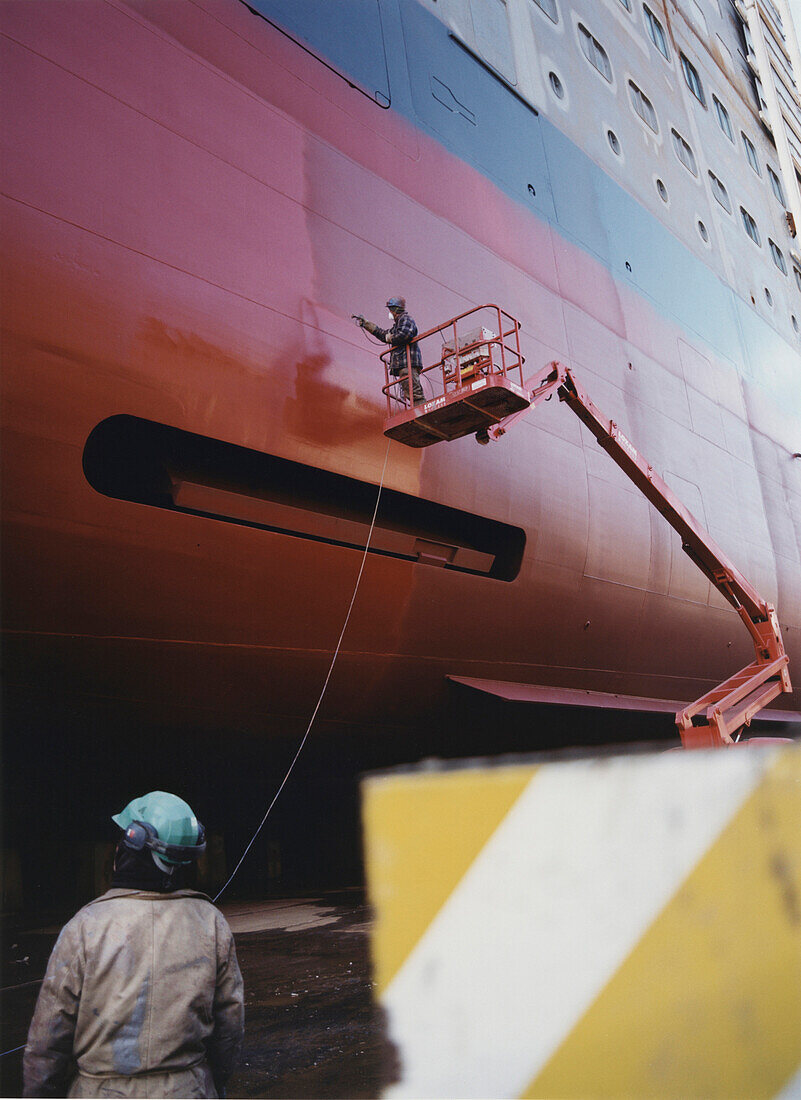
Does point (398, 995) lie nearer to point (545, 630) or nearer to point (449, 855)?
point (449, 855)

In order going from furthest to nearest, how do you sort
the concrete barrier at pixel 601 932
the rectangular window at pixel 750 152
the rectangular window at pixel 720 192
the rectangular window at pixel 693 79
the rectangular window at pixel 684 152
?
the rectangular window at pixel 750 152 < the rectangular window at pixel 693 79 < the rectangular window at pixel 720 192 < the rectangular window at pixel 684 152 < the concrete barrier at pixel 601 932

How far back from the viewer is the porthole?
998 cm

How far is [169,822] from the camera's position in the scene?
2031mm

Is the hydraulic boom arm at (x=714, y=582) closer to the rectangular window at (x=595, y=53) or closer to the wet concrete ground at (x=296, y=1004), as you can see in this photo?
Answer: the wet concrete ground at (x=296, y=1004)

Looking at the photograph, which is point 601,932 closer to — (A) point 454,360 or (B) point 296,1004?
(B) point 296,1004

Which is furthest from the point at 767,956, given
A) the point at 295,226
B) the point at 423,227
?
the point at 423,227

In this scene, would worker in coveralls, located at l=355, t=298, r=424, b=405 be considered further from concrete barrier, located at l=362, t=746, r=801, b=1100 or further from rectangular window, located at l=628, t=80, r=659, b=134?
Result: rectangular window, located at l=628, t=80, r=659, b=134

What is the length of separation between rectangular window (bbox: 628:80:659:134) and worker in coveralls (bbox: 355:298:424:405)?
336 inches

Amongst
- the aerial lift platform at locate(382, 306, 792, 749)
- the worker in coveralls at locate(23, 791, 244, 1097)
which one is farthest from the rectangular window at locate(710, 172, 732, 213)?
the worker in coveralls at locate(23, 791, 244, 1097)

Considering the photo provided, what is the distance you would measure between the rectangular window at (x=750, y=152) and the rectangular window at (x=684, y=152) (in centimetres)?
462

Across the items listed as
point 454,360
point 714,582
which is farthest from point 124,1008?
point 714,582

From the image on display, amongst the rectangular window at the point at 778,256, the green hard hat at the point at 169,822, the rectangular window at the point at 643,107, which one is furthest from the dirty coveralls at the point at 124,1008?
the rectangular window at the point at 778,256

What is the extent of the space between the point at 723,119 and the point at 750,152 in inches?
66.9

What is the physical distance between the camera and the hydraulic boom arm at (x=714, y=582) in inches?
263
